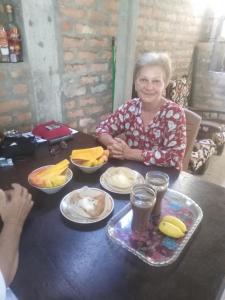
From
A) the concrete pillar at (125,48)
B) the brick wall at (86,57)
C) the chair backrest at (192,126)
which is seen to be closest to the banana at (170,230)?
the chair backrest at (192,126)

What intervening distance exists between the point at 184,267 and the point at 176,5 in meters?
3.18

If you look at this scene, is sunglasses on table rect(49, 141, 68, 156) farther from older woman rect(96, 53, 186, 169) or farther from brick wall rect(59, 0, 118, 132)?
brick wall rect(59, 0, 118, 132)

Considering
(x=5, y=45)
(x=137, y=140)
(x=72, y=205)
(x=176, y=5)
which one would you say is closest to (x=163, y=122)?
(x=137, y=140)

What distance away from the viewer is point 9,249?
69cm

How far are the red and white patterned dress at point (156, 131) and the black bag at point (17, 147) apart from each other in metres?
0.44

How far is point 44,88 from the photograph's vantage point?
1.79 metres

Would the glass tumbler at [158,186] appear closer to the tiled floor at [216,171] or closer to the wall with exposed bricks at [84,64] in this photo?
the wall with exposed bricks at [84,64]

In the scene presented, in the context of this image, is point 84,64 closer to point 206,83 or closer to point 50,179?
point 50,179

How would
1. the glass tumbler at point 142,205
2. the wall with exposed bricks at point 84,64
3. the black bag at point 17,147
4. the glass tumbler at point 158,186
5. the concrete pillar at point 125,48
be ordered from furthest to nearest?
the concrete pillar at point 125,48 < the wall with exposed bricks at point 84,64 < the black bag at point 17,147 < the glass tumbler at point 158,186 < the glass tumbler at point 142,205

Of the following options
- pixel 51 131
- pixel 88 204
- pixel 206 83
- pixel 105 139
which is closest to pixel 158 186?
pixel 88 204

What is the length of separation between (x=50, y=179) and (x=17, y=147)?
1.24 ft

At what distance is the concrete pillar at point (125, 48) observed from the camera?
2.18 metres

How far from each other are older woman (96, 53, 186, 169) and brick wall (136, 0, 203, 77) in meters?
1.41

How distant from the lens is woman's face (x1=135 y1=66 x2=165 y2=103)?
1.41 m
